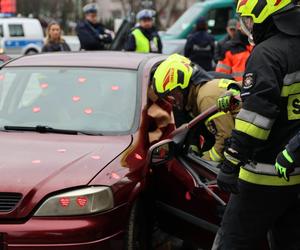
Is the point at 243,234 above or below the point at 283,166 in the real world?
below

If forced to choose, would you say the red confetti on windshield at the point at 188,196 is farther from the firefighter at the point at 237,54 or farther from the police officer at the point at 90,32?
the police officer at the point at 90,32

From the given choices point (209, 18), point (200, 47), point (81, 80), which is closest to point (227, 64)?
point (200, 47)

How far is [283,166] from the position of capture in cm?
252

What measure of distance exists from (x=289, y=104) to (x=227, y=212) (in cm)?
62

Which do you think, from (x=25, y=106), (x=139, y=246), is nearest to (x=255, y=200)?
(x=139, y=246)

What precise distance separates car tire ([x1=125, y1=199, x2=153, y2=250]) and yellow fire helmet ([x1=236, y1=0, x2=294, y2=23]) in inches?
53.4

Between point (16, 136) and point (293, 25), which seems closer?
point (293, 25)

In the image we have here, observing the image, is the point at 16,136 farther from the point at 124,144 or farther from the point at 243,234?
the point at 243,234

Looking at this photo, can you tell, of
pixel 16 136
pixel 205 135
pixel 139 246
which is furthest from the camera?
pixel 205 135

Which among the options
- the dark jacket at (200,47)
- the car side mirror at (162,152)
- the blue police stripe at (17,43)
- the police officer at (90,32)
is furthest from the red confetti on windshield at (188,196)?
the blue police stripe at (17,43)

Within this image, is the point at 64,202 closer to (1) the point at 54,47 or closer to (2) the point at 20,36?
(1) the point at 54,47

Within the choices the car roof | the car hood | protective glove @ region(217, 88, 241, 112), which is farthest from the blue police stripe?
protective glove @ region(217, 88, 241, 112)

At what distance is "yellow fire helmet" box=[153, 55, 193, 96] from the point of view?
12.8 feet

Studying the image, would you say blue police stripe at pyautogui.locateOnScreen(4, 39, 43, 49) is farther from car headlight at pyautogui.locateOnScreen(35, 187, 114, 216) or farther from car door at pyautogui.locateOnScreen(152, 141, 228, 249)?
car headlight at pyautogui.locateOnScreen(35, 187, 114, 216)
